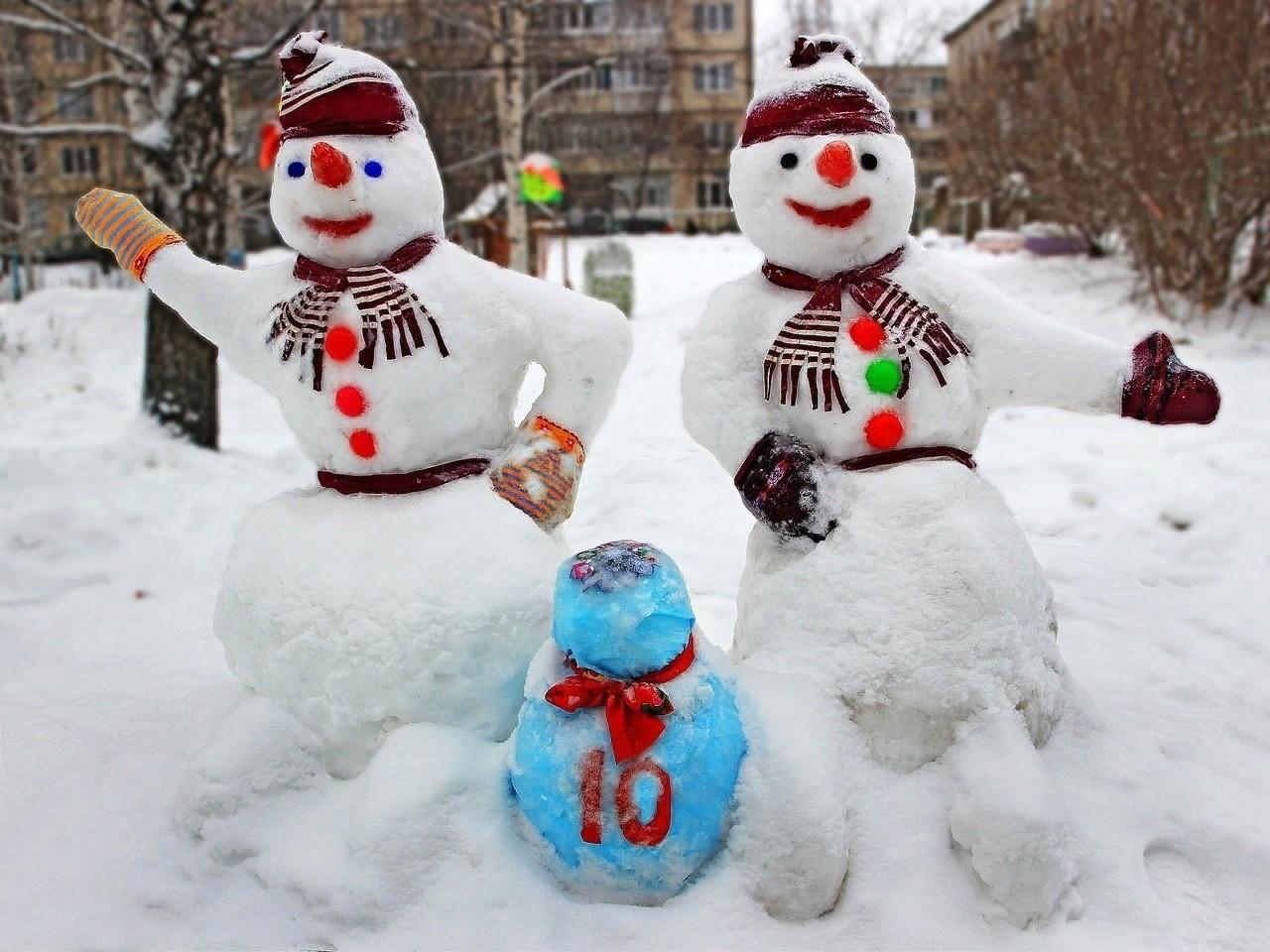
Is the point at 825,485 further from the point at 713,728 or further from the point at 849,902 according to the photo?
the point at 849,902

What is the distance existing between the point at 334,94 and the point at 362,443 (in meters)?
0.75

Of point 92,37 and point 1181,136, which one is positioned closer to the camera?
point 92,37

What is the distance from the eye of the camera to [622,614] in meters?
1.80

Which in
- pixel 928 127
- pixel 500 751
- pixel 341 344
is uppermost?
pixel 928 127

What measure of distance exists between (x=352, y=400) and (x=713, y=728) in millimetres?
1020

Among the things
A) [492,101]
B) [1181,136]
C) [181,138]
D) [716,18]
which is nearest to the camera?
[181,138]

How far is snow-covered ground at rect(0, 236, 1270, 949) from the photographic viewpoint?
1.87 meters

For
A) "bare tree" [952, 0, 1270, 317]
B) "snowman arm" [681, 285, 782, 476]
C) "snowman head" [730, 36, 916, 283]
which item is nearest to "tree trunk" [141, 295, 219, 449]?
"snowman arm" [681, 285, 782, 476]

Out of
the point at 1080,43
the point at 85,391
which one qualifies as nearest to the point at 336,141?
the point at 85,391

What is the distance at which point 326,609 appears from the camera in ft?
6.86

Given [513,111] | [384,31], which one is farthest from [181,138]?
[384,31]

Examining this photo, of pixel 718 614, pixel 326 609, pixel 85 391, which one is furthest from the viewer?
pixel 85 391

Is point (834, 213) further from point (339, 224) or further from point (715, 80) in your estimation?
point (715, 80)

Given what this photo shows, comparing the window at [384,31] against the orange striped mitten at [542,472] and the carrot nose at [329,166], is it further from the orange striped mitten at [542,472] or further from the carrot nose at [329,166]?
the orange striped mitten at [542,472]
